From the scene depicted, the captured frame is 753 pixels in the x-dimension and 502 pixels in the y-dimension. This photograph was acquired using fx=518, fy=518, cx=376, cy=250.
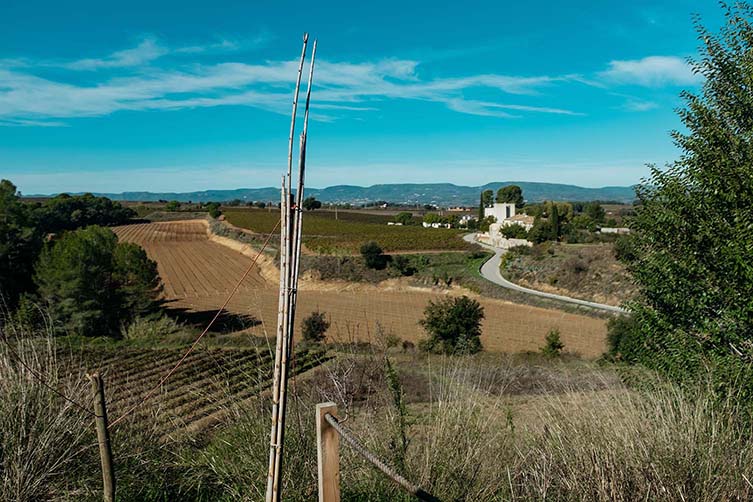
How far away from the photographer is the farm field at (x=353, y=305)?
985 inches

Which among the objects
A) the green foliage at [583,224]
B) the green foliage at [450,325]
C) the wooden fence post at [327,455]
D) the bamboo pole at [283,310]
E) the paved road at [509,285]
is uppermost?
the bamboo pole at [283,310]

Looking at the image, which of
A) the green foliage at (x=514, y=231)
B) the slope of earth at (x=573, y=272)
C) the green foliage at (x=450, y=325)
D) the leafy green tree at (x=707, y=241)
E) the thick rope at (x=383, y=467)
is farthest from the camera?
the green foliage at (x=514, y=231)

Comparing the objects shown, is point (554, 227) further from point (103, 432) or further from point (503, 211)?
point (103, 432)

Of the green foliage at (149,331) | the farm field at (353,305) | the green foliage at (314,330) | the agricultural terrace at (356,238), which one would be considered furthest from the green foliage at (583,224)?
the green foliage at (149,331)

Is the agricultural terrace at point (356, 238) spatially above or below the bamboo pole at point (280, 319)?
below

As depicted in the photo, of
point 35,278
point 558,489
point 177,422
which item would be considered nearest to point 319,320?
point 35,278

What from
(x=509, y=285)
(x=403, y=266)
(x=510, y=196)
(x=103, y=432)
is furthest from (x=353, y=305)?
(x=510, y=196)

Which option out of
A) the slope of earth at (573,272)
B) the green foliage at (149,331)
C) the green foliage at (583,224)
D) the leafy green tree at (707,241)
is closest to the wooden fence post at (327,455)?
the leafy green tree at (707,241)

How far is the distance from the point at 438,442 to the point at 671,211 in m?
6.36

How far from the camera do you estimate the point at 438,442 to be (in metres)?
3.07

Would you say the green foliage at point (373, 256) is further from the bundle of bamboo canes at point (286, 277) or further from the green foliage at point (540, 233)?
the bundle of bamboo canes at point (286, 277)

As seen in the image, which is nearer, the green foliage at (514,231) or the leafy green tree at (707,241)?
the leafy green tree at (707,241)

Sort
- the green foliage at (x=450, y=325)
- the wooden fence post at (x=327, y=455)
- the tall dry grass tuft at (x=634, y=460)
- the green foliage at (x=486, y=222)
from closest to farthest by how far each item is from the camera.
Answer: the wooden fence post at (x=327, y=455) → the tall dry grass tuft at (x=634, y=460) → the green foliage at (x=450, y=325) → the green foliage at (x=486, y=222)

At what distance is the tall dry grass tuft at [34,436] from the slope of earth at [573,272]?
3178 cm
